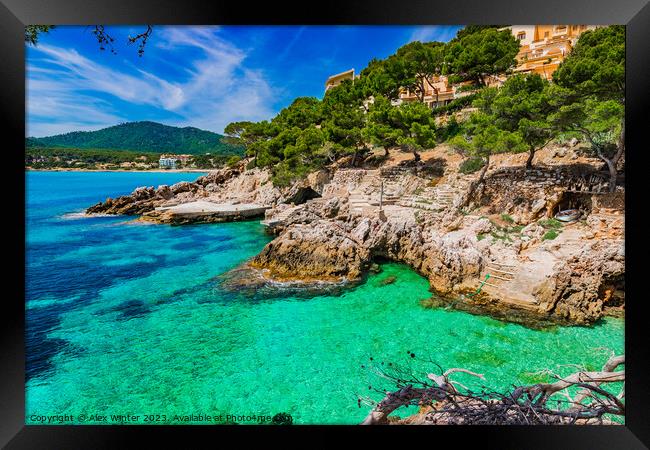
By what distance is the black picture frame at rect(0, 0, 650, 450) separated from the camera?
2.21 meters

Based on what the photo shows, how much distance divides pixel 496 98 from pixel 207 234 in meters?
9.61

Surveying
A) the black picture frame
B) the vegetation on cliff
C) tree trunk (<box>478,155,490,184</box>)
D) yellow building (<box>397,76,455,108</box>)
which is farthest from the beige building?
the black picture frame

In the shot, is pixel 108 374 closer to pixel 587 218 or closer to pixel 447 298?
pixel 447 298

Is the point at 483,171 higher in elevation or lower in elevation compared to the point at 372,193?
higher

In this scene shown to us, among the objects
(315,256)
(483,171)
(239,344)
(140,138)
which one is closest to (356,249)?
(315,256)

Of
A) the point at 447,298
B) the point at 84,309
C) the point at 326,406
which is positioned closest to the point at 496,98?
the point at 447,298

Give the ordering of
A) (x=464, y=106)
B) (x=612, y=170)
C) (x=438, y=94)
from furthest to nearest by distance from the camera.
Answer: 1. (x=438, y=94)
2. (x=464, y=106)
3. (x=612, y=170)

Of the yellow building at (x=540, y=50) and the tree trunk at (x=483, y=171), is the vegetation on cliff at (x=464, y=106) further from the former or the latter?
the yellow building at (x=540, y=50)

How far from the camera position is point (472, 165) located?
7.40 meters

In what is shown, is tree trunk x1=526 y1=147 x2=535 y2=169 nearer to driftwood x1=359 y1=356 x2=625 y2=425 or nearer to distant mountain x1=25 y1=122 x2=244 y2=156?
driftwood x1=359 y1=356 x2=625 y2=425

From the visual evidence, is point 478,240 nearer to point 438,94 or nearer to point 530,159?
point 530,159

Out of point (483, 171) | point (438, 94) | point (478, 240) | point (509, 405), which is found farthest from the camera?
point (438, 94)

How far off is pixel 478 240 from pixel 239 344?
482cm

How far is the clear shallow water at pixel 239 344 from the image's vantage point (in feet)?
10.7
